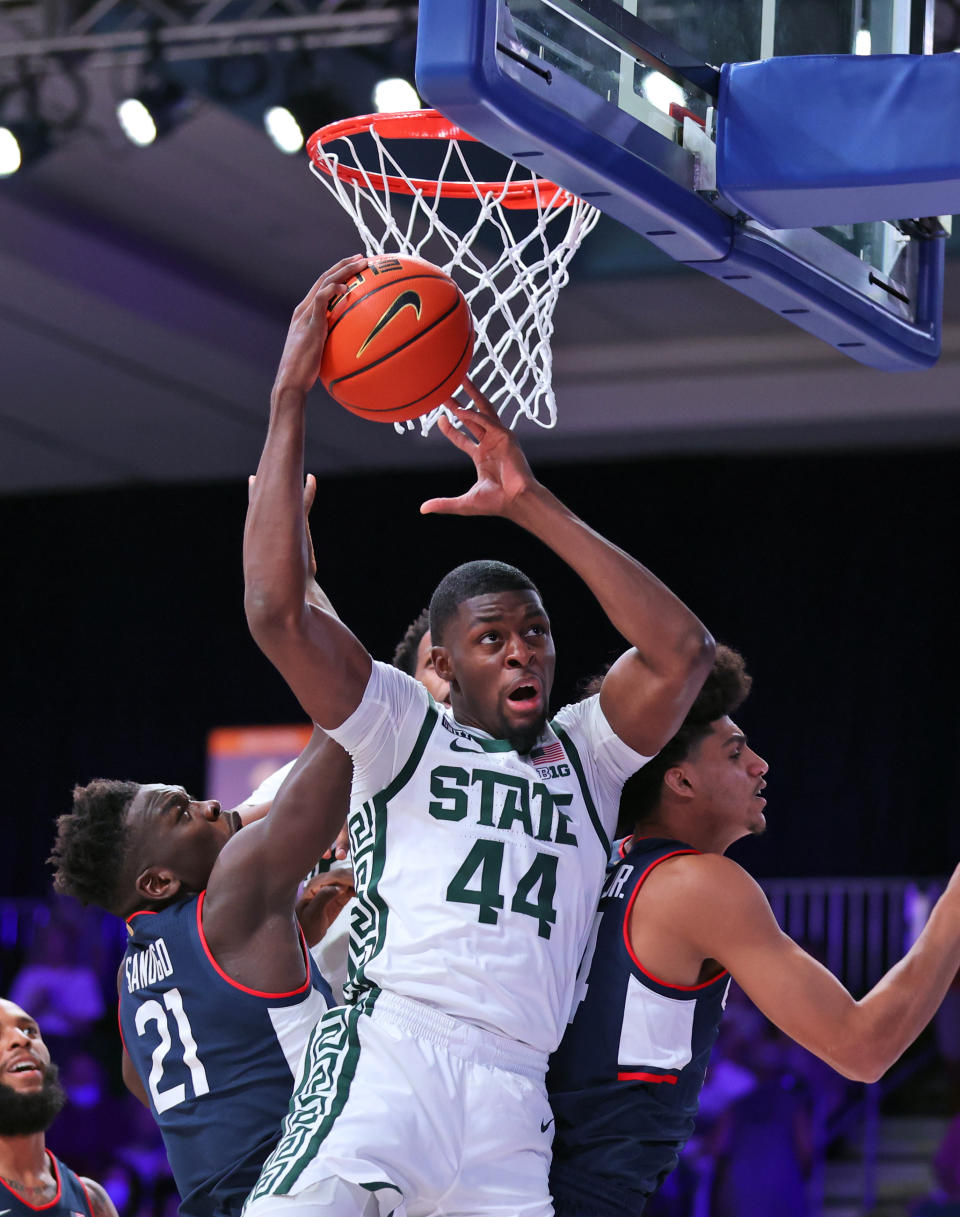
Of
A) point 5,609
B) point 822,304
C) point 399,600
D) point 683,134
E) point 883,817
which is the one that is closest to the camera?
point 683,134

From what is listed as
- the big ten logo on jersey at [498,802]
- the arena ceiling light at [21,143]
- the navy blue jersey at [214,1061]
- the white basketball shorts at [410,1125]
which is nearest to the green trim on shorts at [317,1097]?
the white basketball shorts at [410,1125]

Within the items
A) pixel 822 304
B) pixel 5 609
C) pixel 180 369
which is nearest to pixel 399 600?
pixel 180 369

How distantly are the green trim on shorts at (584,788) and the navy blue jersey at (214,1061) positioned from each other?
27.0 inches

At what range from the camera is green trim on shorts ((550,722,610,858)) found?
3234mm

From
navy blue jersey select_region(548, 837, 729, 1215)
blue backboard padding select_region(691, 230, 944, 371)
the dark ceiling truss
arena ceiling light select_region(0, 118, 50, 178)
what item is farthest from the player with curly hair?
arena ceiling light select_region(0, 118, 50, 178)

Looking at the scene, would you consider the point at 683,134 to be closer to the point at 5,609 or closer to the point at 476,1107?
the point at 476,1107

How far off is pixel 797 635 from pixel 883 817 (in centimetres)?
135

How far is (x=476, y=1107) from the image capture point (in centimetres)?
293

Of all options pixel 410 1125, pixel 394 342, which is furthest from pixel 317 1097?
pixel 394 342

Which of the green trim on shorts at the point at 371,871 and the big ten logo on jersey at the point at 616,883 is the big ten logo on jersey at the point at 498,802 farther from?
the big ten logo on jersey at the point at 616,883

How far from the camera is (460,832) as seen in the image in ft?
10.1

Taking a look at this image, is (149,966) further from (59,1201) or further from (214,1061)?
(59,1201)

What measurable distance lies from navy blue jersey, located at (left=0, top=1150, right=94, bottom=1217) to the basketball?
2.78 meters

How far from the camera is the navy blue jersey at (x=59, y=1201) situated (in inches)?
188
